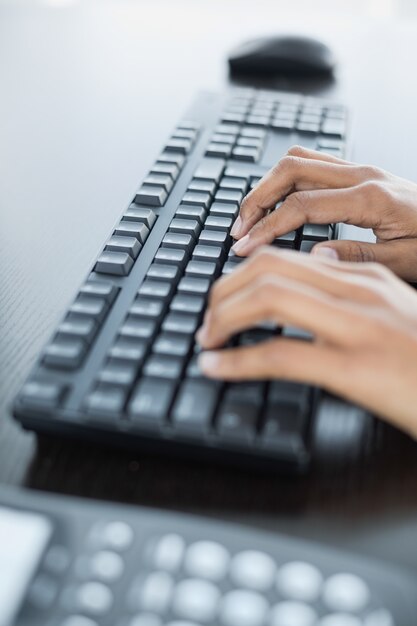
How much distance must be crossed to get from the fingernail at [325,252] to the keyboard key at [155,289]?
0.12m

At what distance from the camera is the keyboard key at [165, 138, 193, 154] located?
0.77m

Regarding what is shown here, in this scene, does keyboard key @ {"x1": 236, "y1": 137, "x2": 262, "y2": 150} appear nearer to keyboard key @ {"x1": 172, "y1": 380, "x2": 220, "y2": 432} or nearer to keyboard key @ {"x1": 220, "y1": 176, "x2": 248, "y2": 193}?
keyboard key @ {"x1": 220, "y1": 176, "x2": 248, "y2": 193}

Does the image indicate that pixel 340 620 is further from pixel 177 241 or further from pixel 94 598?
pixel 177 241

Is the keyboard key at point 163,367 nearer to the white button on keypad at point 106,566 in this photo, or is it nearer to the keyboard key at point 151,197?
the white button on keypad at point 106,566

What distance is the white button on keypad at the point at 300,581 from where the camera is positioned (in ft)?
1.14

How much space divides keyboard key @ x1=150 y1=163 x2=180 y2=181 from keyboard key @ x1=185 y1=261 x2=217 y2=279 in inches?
6.4

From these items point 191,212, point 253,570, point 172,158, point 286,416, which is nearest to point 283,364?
point 286,416

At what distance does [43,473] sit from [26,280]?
0.75 feet

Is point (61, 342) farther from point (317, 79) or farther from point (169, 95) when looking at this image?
point (317, 79)

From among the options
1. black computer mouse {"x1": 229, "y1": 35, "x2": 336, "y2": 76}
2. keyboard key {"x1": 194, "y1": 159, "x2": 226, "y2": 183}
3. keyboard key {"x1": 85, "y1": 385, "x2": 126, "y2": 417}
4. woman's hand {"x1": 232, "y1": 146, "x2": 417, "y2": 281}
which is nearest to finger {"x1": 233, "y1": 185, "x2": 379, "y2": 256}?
woman's hand {"x1": 232, "y1": 146, "x2": 417, "y2": 281}

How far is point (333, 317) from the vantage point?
45 centimetres

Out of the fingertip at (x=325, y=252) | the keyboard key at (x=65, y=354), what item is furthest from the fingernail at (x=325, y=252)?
the keyboard key at (x=65, y=354)

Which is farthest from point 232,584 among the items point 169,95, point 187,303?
point 169,95

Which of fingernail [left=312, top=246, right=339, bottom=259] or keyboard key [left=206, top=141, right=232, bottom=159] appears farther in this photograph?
keyboard key [left=206, top=141, right=232, bottom=159]
